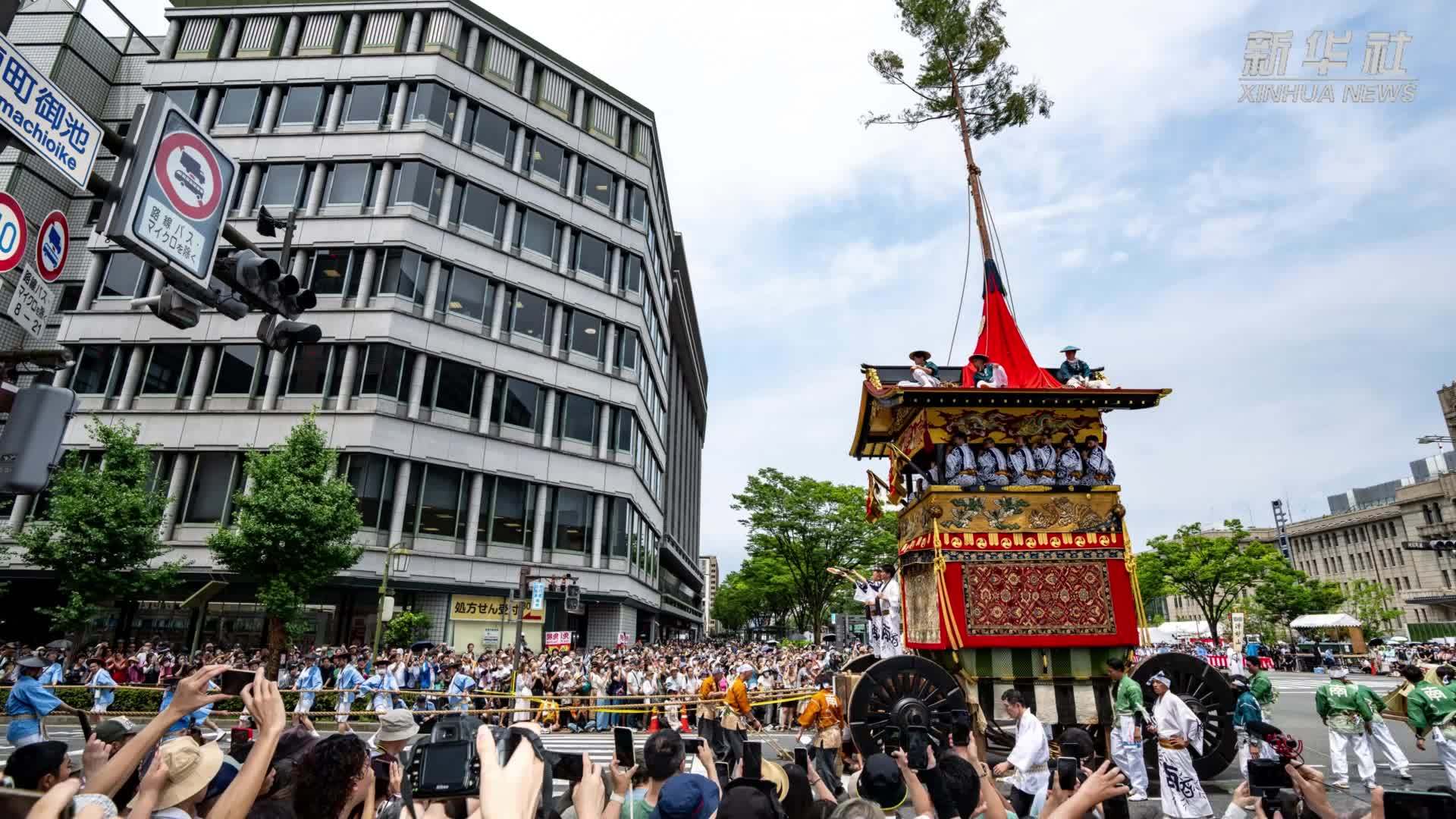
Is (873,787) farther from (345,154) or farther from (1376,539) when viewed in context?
(1376,539)

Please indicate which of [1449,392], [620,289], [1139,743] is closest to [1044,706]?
[1139,743]

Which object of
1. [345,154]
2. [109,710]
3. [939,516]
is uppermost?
[345,154]

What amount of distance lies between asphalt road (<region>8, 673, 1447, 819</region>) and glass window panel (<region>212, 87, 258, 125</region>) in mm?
26277

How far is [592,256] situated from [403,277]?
9.33 metres

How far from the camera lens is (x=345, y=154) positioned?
30797 millimetres

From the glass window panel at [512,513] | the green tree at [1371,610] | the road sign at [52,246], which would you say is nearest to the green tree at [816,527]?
the glass window panel at [512,513]

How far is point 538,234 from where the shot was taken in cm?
3378

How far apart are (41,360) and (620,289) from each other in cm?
2941

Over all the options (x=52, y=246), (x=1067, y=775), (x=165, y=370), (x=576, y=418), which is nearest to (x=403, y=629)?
(x=576, y=418)

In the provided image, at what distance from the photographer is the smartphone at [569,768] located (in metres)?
3.04

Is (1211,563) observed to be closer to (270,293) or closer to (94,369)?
(270,293)

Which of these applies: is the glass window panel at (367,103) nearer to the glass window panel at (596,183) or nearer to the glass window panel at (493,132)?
the glass window panel at (493,132)

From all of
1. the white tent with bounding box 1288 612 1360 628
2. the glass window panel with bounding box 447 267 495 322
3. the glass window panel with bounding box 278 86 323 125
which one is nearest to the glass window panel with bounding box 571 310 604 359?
the glass window panel with bounding box 447 267 495 322

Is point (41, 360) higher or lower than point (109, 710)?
higher
